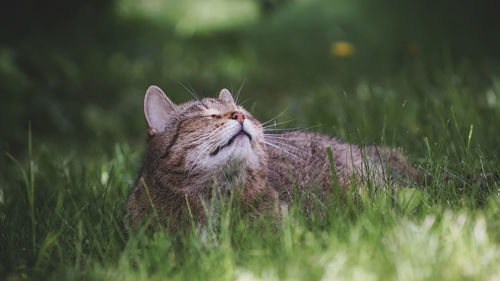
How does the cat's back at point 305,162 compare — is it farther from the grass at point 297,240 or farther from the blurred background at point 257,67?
the grass at point 297,240

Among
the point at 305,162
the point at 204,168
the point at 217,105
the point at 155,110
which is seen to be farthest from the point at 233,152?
the point at 305,162

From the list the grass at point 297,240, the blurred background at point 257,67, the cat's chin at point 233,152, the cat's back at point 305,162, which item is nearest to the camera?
the grass at point 297,240

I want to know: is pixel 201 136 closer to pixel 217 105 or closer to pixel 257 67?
pixel 217 105

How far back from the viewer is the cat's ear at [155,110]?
314 centimetres

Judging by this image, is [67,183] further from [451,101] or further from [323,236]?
[451,101]

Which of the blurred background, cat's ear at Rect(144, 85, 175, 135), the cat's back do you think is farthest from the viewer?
the blurred background

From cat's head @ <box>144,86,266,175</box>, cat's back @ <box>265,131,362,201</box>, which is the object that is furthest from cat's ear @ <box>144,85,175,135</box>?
cat's back @ <box>265,131,362,201</box>

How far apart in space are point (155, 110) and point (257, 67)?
203 inches

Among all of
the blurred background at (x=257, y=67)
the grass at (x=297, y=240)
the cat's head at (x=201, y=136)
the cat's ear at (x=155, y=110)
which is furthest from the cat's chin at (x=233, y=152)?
the blurred background at (x=257, y=67)

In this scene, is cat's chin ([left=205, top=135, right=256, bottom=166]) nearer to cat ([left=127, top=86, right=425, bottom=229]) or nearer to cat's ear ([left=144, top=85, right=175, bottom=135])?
cat ([left=127, top=86, right=425, bottom=229])

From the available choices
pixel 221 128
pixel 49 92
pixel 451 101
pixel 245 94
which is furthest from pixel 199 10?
pixel 221 128

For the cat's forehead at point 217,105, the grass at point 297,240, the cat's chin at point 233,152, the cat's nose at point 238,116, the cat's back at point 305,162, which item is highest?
the cat's forehead at point 217,105

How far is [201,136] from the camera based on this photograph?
9.52 feet

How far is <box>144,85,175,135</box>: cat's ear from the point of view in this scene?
3.14m
